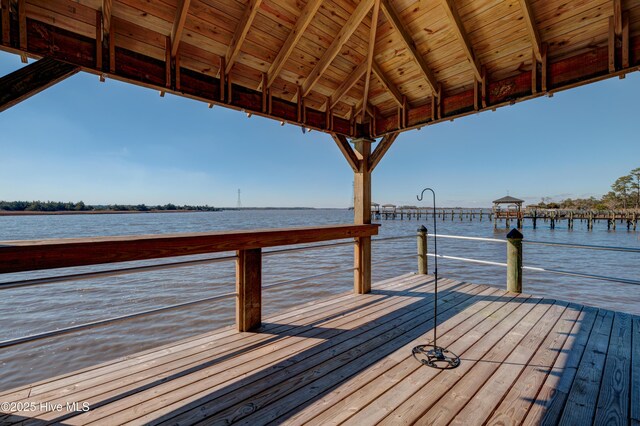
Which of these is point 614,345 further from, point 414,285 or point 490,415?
point 414,285

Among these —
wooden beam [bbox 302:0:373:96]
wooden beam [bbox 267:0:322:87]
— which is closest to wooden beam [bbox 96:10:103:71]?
wooden beam [bbox 267:0:322:87]

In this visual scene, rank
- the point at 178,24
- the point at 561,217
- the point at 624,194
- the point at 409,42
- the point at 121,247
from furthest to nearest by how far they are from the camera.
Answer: the point at 624,194 < the point at 561,217 < the point at 409,42 < the point at 178,24 < the point at 121,247

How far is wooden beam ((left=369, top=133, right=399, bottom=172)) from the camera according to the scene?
3885 mm

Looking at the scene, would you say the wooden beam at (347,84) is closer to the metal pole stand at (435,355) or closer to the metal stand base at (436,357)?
the metal pole stand at (435,355)

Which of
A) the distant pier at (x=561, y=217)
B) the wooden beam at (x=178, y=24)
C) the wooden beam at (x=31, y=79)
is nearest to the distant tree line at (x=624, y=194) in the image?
the distant pier at (x=561, y=217)

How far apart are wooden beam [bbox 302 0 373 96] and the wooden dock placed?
2920 millimetres

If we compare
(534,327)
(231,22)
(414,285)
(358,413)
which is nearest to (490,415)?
(358,413)

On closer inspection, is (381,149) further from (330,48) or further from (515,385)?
(515,385)

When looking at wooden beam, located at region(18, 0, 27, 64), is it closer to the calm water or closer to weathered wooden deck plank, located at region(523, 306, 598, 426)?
weathered wooden deck plank, located at region(523, 306, 598, 426)

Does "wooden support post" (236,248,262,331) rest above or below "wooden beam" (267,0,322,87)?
below

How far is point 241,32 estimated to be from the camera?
98.6 inches

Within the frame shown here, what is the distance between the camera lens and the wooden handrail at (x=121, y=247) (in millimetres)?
1401

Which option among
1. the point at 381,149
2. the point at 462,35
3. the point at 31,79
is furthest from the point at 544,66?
the point at 31,79

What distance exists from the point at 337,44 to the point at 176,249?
2689 mm
